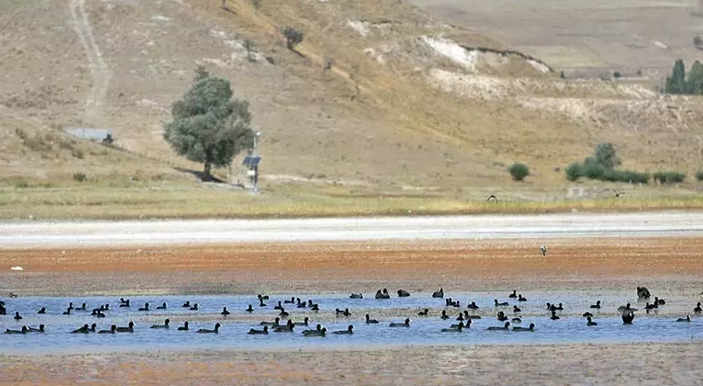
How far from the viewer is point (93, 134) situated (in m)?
93.1

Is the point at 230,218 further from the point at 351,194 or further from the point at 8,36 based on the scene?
the point at 8,36

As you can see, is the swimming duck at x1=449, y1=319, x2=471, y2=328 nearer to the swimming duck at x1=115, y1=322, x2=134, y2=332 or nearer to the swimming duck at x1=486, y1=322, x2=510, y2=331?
the swimming duck at x1=486, y1=322, x2=510, y2=331

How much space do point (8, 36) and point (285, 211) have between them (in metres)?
74.7

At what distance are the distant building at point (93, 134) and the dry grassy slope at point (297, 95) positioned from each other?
200 cm

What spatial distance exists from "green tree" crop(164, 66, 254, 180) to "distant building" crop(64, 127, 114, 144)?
8.43 metres

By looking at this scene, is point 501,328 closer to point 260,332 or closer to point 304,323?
point 304,323

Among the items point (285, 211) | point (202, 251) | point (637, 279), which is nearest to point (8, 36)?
point (285, 211)

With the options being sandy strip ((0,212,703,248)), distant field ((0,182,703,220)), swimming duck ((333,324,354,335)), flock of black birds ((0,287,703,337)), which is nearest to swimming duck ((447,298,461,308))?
flock of black birds ((0,287,703,337))

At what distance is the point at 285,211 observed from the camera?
55.0m

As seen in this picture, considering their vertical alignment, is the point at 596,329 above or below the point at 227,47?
below

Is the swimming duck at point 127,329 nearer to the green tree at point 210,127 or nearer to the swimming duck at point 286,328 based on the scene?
the swimming duck at point 286,328

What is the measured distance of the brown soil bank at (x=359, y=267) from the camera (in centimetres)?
3183

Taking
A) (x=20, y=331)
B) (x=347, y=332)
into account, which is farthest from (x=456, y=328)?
(x=20, y=331)

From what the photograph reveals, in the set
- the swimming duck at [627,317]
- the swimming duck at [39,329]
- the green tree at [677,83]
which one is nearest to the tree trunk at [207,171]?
the swimming duck at [39,329]
